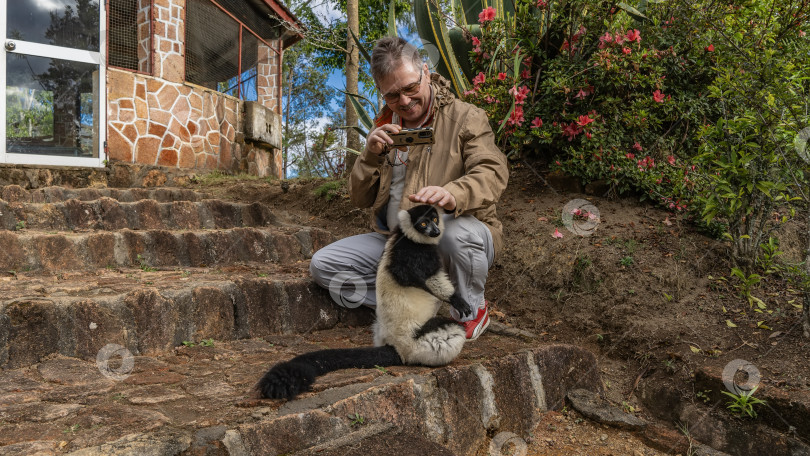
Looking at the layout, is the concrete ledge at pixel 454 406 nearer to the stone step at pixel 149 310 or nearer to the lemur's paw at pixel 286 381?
the lemur's paw at pixel 286 381

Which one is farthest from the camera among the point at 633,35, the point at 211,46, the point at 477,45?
the point at 211,46

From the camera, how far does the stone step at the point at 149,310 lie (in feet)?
7.09

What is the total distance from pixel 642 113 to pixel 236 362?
3.62 m

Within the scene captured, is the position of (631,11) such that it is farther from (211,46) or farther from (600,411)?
(211,46)

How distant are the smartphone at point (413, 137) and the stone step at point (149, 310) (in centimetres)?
113

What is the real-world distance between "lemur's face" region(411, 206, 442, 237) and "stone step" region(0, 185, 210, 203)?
348cm

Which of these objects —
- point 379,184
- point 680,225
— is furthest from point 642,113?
point 379,184

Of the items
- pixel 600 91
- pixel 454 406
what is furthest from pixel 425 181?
pixel 600 91

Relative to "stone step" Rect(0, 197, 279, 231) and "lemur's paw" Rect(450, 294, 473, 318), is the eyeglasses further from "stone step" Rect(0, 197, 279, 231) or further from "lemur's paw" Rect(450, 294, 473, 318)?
"stone step" Rect(0, 197, 279, 231)

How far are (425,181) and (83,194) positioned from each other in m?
3.66

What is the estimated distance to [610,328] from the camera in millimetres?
3148

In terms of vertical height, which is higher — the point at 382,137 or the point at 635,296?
the point at 382,137

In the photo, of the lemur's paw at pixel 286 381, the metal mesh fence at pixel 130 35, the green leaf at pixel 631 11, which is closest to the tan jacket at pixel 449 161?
the lemur's paw at pixel 286 381

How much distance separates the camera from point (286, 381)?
177cm
